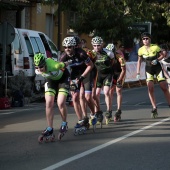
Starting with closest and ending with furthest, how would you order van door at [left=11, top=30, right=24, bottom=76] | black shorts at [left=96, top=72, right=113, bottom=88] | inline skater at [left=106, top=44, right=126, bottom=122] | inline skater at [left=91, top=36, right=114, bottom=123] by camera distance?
inline skater at [left=91, top=36, right=114, bottom=123]
black shorts at [left=96, top=72, right=113, bottom=88]
inline skater at [left=106, top=44, right=126, bottom=122]
van door at [left=11, top=30, right=24, bottom=76]

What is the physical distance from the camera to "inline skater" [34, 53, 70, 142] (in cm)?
1041

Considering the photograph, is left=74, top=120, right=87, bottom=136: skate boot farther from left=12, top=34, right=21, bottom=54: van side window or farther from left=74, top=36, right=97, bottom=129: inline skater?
left=12, top=34, right=21, bottom=54: van side window

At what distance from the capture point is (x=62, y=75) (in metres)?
10.8

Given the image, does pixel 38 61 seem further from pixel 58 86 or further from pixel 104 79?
→ pixel 104 79

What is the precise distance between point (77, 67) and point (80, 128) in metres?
1.21

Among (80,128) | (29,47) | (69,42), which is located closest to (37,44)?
(29,47)

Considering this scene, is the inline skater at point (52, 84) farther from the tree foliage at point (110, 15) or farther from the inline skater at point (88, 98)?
the tree foliage at point (110, 15)

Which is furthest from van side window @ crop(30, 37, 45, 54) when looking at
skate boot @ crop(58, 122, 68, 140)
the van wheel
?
skate boot @ crop(58, 122, 68, 140)

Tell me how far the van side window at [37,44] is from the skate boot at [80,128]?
434 inches

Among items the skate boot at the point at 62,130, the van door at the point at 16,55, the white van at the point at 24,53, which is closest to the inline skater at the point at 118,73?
the skate boot at the point at 62,130

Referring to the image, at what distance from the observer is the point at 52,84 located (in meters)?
10.7

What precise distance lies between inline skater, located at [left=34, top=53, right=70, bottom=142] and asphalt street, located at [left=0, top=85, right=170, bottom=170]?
267 millimetres

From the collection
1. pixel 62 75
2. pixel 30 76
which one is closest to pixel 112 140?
pixel 62 75

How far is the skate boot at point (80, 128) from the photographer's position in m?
11.5
